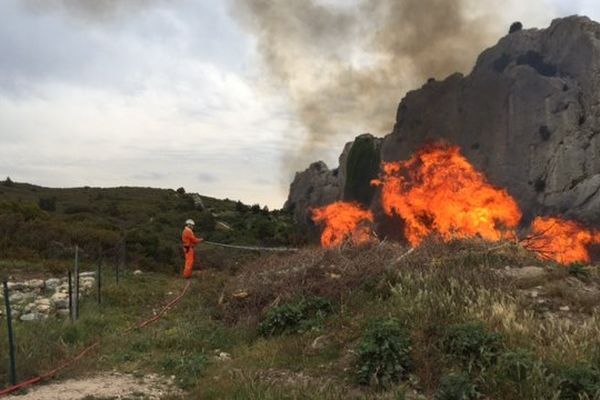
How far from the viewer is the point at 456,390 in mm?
6238

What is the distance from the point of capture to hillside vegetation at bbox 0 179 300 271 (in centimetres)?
2216

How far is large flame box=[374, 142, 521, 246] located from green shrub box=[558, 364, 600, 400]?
1155 cm

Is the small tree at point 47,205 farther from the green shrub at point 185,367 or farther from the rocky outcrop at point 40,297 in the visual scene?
the green shrub at point 185,367

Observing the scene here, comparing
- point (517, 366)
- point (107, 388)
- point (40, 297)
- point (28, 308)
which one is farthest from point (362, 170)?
point (517, 366)

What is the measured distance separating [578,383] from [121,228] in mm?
31955

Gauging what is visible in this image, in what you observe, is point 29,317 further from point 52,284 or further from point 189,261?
point 189,261

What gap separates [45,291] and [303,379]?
10278mm

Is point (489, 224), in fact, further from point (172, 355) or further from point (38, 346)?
point (38, 346)

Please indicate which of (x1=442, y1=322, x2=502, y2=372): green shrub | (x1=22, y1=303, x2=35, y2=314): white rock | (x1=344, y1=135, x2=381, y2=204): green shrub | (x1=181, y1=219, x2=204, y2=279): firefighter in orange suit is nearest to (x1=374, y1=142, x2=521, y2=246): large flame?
(x1=181, y1=219, x2=204, y2=279): firefighter in orange suit

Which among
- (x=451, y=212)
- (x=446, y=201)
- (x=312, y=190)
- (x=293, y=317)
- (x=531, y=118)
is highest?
(x=531, y=118)

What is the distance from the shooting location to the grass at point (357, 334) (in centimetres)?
688

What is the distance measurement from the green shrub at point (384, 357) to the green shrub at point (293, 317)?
8.70 ft

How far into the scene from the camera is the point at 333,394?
6.64 metres

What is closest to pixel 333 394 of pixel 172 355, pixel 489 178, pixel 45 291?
pixel 172 355
